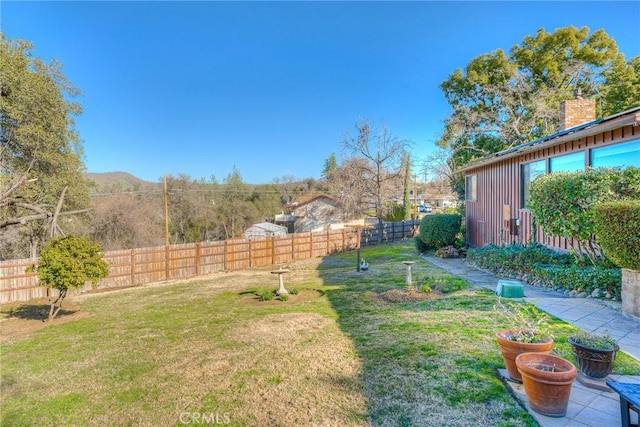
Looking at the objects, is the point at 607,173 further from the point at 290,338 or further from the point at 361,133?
the point at 361,133

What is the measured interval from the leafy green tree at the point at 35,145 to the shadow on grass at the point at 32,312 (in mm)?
2835

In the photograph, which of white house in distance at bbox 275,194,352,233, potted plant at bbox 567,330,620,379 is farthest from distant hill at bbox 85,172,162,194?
potted plant at bbox 567,330,620,379

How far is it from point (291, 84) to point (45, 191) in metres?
14.6

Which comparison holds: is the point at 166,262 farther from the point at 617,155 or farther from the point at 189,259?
the point at 617,155

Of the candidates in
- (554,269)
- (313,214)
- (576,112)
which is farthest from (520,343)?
(313,214)

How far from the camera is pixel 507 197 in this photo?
31.1 ft

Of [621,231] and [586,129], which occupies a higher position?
[586,129]

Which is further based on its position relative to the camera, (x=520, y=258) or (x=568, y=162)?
(x=520, y=258)

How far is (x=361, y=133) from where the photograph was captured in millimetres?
20656

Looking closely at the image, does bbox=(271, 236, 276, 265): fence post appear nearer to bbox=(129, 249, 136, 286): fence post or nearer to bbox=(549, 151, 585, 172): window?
bbox=(129, 249, 136, 286): fence post

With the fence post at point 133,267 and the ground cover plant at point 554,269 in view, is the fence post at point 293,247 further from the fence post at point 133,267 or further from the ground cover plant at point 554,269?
the ground cover plant at point 554,269

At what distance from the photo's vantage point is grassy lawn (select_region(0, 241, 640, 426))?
2.85 metres

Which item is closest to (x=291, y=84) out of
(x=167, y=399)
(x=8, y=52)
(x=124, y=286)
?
(x=8, y=52)

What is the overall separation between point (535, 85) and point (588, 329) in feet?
62.6
